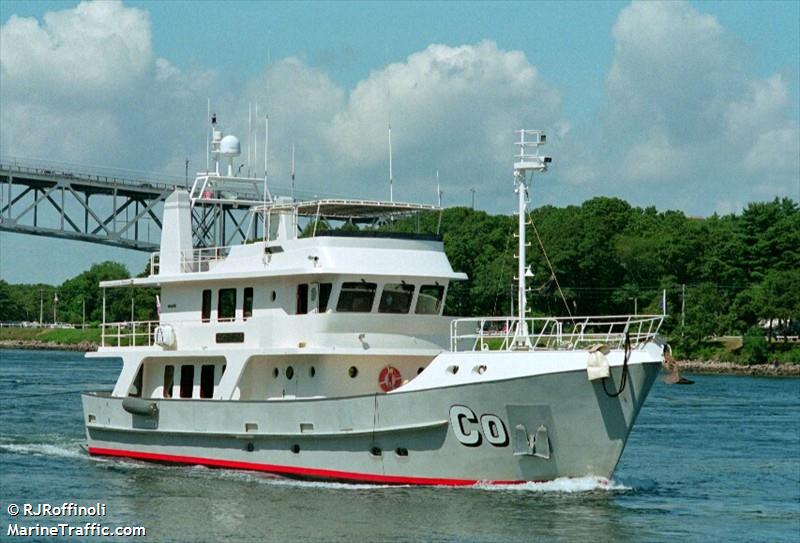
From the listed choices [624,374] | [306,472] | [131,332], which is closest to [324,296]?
[306,472]

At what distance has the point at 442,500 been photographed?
80.5 feet

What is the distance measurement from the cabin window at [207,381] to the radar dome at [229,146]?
21.1ft

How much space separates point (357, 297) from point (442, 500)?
4922mm

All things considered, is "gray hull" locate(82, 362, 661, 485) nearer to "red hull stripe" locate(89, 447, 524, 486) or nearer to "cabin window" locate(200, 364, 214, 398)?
"red hull stripe" locate(89, 447, 524, 486)

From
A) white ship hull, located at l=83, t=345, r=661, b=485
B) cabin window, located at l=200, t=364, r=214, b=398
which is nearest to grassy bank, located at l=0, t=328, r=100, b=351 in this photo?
cabin window, located at l=200, t=364, r=214, b=398

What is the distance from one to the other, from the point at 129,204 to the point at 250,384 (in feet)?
252

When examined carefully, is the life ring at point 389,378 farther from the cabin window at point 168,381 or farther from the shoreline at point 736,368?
the shoreline at point 736,368

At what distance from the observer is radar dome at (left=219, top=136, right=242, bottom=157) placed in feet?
113

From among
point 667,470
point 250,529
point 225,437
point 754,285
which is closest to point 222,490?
point 225,437

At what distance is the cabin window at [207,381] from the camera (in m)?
30.2

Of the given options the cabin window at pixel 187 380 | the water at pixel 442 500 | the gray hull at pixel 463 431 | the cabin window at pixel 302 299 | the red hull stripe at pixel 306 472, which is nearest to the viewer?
the water at pixel 442 500

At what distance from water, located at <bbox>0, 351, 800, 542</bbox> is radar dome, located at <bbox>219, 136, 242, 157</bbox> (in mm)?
8037

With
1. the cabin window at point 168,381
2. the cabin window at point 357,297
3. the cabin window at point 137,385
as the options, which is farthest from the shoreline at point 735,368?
the cabin window at point 357,297

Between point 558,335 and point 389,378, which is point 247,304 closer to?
point 389,378
